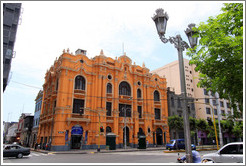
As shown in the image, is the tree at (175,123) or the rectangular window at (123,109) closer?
the rectangular window at (123,109)

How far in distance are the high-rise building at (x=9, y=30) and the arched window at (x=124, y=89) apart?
67.8ft

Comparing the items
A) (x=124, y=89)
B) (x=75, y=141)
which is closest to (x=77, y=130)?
(x=75, y=141)

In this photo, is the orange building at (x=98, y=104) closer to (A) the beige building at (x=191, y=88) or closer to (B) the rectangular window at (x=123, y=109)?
(B) the rectangular window at (x=123, y=109)

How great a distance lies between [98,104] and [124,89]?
23.5 ft

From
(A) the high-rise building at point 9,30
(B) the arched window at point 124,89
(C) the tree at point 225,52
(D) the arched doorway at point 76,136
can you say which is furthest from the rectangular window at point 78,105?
(C) the tree at point 225,52

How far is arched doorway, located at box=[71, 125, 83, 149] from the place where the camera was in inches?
1246

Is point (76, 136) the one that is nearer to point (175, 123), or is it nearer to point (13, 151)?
point (13, 151)

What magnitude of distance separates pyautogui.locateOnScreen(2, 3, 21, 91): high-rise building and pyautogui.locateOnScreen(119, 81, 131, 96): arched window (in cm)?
2065

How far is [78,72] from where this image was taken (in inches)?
1361

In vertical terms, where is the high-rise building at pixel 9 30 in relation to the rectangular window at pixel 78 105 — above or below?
above

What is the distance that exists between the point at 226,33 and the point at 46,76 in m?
39.9

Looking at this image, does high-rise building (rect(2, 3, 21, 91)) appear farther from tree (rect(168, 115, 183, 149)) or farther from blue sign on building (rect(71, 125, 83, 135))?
tree (rect(168, 115, 183, 149))

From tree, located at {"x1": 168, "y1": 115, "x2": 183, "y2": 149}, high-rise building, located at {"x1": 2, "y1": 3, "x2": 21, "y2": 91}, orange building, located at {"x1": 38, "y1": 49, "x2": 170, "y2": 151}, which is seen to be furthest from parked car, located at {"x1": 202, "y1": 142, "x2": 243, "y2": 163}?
high-rise building, located at {"x1": 2, "y1": 3, "x2": 21, "y2": 91}

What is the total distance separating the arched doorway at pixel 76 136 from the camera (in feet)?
104
